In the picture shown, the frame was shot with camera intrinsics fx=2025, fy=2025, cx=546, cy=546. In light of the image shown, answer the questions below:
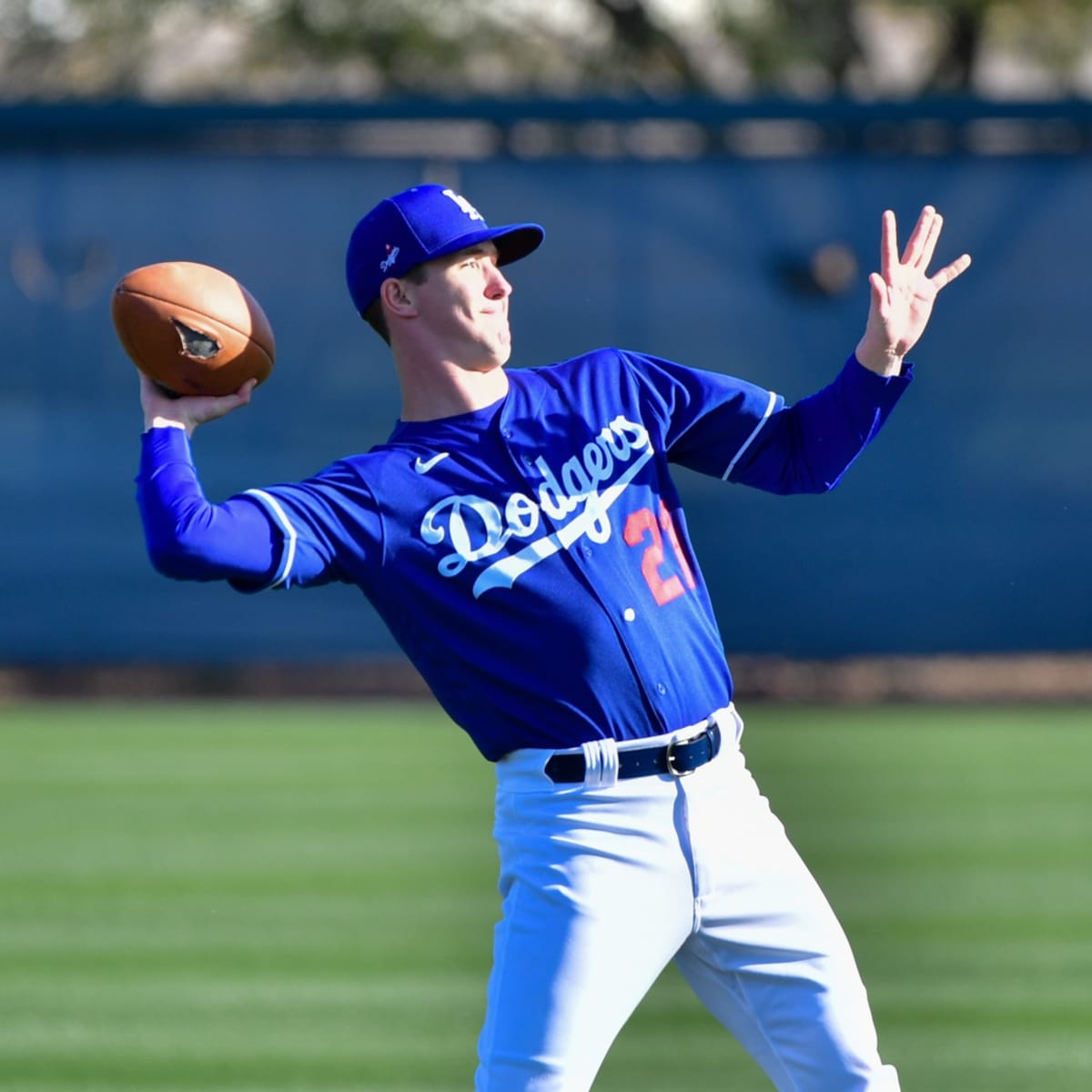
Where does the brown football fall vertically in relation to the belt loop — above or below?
above

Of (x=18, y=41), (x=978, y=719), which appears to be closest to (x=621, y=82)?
(x=18, y=41)

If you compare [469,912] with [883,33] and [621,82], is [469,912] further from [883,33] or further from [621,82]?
[883,33]

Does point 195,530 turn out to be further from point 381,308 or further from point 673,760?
point 673,760

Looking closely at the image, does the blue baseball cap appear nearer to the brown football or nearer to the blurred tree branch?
the brown football

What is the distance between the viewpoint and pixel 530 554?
386 cm

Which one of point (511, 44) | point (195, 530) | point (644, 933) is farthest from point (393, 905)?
point (511, 44)

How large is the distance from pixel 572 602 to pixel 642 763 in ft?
1.09

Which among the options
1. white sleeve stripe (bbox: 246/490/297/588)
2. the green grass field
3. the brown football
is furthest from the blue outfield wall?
white sleeve stripe (bbox: 246/490/297/588)

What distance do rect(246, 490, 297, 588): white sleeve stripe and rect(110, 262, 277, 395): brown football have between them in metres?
0.44

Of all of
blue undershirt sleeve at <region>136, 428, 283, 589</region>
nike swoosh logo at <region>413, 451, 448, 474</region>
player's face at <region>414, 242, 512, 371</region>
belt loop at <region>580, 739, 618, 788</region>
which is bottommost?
belt loop at <region>580, 739, 618, 788</region>

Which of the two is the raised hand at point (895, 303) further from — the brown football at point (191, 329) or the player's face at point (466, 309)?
the brown football at point (191, 329)

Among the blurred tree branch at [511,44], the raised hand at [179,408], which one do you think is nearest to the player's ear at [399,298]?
the raised hand at [179,408]

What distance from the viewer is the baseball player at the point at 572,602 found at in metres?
3.66

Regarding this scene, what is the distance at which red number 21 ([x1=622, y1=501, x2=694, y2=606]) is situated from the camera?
156 inches
